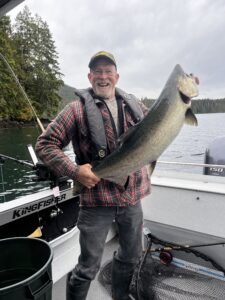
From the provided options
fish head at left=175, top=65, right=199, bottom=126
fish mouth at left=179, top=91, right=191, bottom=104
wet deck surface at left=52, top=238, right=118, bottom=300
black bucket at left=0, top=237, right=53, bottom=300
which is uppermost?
fish head at left=175, top=65, right=199, bottom=126

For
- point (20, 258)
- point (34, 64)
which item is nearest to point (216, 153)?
point (20, 258)

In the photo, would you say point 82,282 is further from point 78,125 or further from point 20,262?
point 78,125

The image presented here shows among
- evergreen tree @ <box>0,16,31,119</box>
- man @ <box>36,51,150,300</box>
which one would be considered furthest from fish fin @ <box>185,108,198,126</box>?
evergreen tree @ <box>0,16,31,119</box>

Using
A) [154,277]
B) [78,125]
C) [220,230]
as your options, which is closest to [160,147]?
[78,125]

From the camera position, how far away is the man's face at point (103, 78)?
2.34m

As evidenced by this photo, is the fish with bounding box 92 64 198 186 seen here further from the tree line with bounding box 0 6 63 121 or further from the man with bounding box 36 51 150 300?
the tree line with bounding box 0 6 63 121

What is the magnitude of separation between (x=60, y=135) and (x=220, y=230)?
1900 mm

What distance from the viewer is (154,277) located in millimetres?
3113

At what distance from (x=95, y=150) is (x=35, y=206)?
1815 mm

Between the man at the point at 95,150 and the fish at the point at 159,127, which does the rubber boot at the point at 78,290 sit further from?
the fish at the point at 159,127

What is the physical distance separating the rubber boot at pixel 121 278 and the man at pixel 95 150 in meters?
0.38

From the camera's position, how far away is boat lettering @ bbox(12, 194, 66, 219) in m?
3.46

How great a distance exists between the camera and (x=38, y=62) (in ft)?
154

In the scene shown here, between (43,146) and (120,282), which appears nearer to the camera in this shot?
(43,146)
